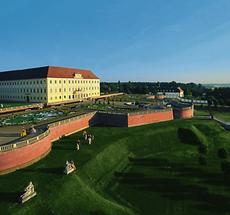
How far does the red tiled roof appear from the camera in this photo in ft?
236

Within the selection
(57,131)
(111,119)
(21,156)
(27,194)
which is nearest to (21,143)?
(21,156)

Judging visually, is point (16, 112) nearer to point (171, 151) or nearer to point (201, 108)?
point (171, 151)

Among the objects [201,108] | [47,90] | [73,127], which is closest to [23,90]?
[47,90]

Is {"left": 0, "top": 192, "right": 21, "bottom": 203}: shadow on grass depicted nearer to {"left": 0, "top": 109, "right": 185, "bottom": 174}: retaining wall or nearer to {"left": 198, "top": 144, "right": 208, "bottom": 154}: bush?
{"left": 0, "top": 109, "right": 185, "bottom": 174}: retaining wall

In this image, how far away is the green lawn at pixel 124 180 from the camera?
20.6m

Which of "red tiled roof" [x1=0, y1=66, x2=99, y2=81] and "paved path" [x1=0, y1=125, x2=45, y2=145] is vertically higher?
"red tiled roof" [x1=0, y1=66, x2=99, y2=81]

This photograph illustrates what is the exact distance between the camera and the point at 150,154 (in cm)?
3581

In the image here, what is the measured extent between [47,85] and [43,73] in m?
5.22

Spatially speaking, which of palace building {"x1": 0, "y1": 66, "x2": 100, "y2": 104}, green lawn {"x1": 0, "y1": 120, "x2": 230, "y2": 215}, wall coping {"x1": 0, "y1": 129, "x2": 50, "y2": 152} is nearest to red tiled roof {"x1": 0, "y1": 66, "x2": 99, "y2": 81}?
palace building {"x1": 0, "y1": 66, "x2": 100, "y2": 104}

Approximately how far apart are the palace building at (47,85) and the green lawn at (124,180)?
35.8m

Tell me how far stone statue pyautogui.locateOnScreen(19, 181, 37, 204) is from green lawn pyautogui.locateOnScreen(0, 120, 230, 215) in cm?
50

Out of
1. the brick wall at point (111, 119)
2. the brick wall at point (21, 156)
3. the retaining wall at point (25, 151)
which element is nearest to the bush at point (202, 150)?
the brick wall at point (111, 119)

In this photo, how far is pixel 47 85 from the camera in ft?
227

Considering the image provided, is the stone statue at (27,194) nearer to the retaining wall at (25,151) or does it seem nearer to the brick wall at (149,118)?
the retaining wall at (25,151)
